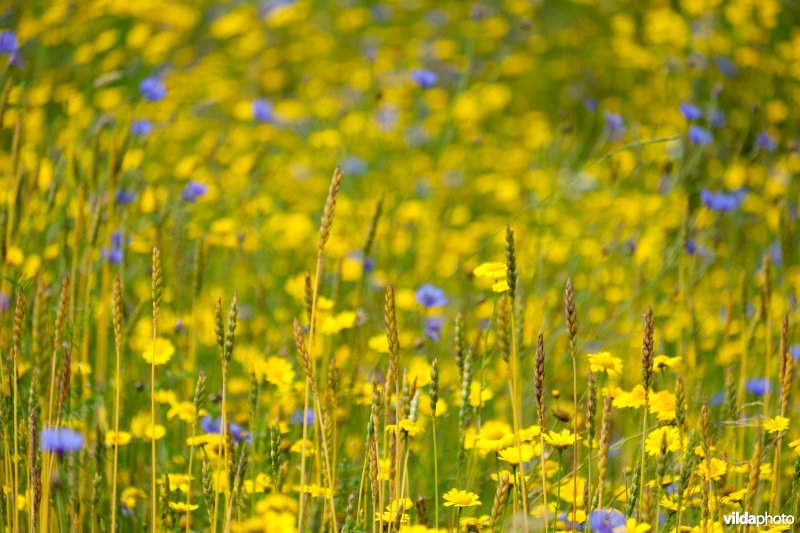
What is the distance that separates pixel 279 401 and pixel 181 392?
0.36 meters

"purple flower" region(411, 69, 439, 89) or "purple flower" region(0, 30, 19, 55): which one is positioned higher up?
"purple flower" region(0, 30, 19, 55)

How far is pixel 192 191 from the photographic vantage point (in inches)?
104

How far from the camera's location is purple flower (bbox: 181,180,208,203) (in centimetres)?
264

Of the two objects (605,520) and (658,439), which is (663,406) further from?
(605,520)

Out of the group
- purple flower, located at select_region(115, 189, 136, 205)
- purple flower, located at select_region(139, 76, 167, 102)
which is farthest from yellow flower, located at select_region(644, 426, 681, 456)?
purple flower, located at select_region(139, 76, 167, 102)

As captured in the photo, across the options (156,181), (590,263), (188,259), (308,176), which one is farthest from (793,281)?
(308,176)

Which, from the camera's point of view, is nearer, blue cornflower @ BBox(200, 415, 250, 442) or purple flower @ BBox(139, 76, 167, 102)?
blue cornflower @ BBox(200, 415, 250, 442)

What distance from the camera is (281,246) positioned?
3.42 metres

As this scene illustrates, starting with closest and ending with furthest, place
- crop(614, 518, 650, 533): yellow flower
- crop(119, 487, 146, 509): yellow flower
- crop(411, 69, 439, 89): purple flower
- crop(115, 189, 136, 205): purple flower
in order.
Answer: crop(614, 518, 650, 533): yellow flower → crop(119, 487, 146, 509): yellow flower → crop(115, 189, 136, 205): purple flower → crop(411, 69, 439, 89): purple flower

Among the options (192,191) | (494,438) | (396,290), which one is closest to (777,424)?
(494,438)

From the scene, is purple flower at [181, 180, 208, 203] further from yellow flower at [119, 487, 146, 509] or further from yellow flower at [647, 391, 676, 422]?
yellow flower at [647, 391, 676, 422]

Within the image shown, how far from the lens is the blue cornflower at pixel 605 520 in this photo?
114 centimetres

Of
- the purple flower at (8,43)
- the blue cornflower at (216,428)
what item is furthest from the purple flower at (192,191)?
the blue cornflower at (216,428)

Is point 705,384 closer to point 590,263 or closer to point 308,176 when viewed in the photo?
point 590,263
